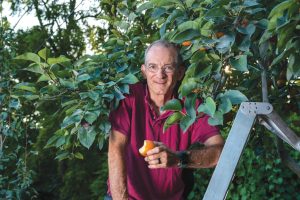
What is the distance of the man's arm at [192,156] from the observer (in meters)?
1.92

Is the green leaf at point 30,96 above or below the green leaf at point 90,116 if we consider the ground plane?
above

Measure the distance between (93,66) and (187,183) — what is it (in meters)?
0.68

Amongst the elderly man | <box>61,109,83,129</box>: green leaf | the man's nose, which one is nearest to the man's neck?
the elderly man

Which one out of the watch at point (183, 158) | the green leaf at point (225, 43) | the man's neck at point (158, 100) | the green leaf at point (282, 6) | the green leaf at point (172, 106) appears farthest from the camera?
the man's neck at point (158, 100)

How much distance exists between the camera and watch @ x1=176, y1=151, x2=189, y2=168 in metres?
2.03

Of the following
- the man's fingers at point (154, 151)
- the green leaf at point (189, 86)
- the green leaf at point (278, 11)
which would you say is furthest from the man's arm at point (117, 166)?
the green leaf at point (278, 11)

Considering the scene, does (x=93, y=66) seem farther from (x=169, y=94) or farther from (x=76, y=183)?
(x=76, y=183)

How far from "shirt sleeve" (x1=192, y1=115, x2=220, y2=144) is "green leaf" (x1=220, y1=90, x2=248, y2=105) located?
1.46ft

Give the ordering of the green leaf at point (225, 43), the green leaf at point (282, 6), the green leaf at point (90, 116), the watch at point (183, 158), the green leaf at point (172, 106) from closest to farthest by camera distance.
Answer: the green leaf at point (282, 6)
the green leaf at point (225, 43)
the green leaf at point (172, 106)
the watch at point (183, 158)
the green leaf at point (90, 116)

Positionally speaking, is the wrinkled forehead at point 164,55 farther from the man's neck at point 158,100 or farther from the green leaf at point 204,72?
the green leaf at point 204,72

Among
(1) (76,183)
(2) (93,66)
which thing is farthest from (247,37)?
(1) (76,183)

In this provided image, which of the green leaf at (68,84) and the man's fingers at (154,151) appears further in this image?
the green leaf at (68,84)

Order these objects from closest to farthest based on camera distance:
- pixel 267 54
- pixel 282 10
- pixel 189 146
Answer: pixel 282 10 → pixel 267 54 → pixel 189 146

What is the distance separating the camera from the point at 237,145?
1735 millimetres
